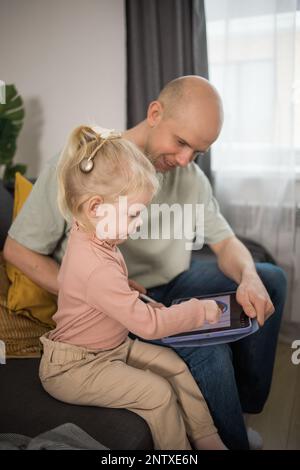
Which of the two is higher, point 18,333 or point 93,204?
point 93,204

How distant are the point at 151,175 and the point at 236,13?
53.1 inches

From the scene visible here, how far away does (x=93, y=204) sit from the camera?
103 cm

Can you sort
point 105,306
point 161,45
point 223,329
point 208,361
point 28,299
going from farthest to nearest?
1. point 161,45
2. point 28,299
3. point 208,361
4. point 223,329
5. point 105,306

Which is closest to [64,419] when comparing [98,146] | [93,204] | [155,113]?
[93,204]

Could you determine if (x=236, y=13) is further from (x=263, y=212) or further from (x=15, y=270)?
(x=15, y=270)

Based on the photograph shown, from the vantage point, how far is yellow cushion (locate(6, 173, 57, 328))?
136cm

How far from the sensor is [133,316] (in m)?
0.99

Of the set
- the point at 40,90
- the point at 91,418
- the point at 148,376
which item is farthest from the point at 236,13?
the point at 91,418

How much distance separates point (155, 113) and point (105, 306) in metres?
0.67

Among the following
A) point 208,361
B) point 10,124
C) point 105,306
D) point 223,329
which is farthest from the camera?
point 10,124

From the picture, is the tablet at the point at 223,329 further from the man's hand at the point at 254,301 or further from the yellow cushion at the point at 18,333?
the yellow cushion at the point at 18,333

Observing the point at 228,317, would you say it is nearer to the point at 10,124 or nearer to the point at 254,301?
the point at 254,301

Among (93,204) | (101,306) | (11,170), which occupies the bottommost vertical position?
(101,306)

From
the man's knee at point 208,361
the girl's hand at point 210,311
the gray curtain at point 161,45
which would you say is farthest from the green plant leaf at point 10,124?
the girl's hand at point 210,311
